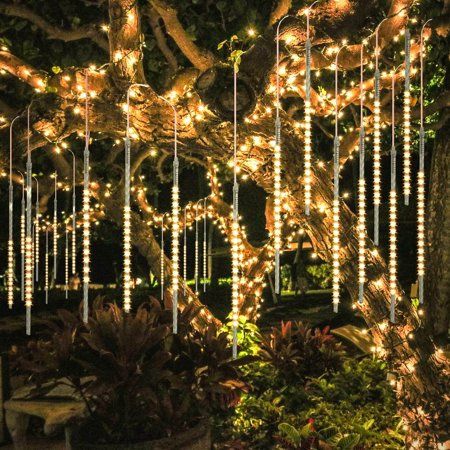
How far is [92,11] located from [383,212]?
12.2 m

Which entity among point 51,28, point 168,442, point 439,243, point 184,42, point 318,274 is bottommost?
point 168,442

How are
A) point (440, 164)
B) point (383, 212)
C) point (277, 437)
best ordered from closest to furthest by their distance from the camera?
point (277, 437)
point (440, 164)
point (383, 212)

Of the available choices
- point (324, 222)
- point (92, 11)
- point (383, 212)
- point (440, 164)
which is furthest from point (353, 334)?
point (383, 212)

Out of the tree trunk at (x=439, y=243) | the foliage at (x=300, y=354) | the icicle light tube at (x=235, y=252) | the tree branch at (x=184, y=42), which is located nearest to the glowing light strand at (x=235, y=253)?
the icicle light tube at (x=235, y=252)

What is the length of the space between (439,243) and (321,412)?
2.80 m

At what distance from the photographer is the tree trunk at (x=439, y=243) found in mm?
7684

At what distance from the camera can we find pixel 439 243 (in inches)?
305

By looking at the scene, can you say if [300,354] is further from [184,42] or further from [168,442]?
[184,42]

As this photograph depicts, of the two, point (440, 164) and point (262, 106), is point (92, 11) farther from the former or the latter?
point (440, 164)

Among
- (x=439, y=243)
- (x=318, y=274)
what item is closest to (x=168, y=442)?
(x=439, y=243)

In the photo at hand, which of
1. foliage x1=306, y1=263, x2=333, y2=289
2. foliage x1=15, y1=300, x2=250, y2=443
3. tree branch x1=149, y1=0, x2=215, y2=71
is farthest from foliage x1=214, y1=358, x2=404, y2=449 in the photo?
foliage x1=306, y1=263, x2=333, y2=289

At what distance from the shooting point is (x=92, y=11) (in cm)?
856

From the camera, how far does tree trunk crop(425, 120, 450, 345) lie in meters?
7.68

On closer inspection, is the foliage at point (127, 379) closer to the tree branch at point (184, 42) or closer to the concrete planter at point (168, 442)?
the concrete planter at point (168, 442)
